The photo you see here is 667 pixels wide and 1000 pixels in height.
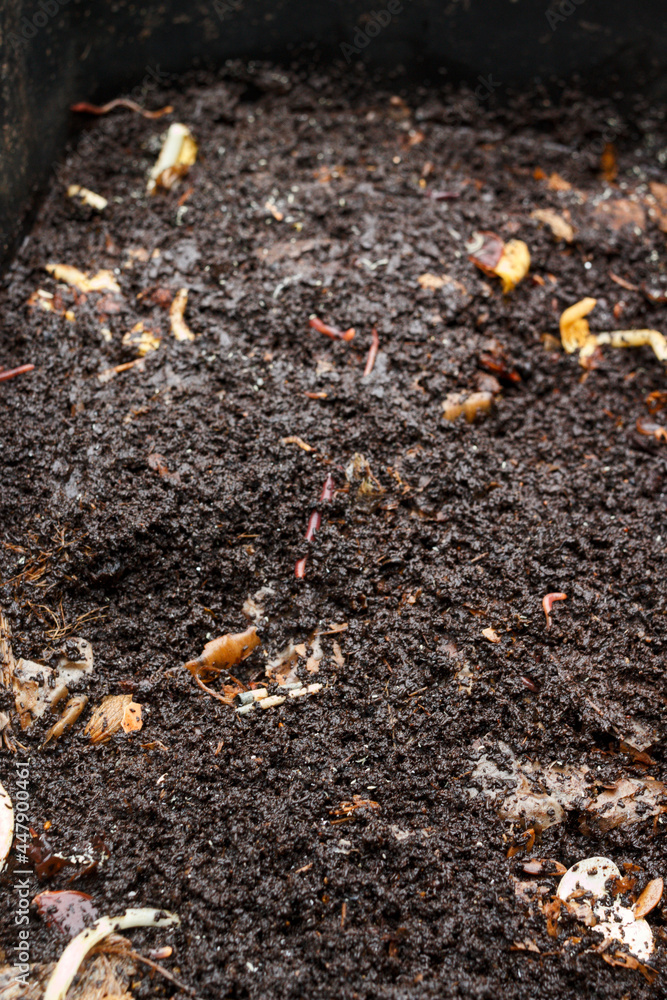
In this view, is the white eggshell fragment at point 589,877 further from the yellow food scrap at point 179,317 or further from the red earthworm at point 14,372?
the red earthworm at point 14,372

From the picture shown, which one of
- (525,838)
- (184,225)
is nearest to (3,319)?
(184,225)

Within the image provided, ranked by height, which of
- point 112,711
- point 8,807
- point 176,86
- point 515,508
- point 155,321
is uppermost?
point 176,86

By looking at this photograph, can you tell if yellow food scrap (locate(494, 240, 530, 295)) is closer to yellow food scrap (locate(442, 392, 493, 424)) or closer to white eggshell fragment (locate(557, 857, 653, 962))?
yellow food scrap (locate(442, 392, 493, 424))

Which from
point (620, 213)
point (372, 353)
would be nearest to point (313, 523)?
point (372, 353)

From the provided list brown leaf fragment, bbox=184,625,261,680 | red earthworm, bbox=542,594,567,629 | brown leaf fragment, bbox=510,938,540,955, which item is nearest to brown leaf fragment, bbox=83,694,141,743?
brown leaf fragment, bbox=184,625,261,680

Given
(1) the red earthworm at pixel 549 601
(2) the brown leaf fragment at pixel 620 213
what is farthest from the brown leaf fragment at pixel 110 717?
(2) the brown leaf fragment at pixel 620 213

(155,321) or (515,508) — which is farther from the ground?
(155,321)

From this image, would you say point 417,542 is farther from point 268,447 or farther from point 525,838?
point 525,838

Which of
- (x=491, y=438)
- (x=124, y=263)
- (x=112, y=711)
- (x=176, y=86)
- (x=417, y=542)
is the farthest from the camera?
(x=176, y=86)
